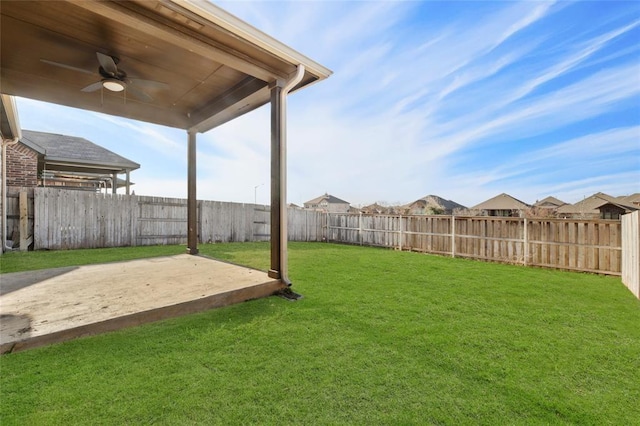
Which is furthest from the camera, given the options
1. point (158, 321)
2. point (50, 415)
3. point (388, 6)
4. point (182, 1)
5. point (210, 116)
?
point (388, 6)

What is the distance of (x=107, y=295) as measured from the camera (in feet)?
9.23

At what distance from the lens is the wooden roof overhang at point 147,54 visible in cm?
244

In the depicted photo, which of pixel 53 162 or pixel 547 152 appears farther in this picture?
pixel 547 152

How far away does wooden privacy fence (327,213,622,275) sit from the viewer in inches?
205

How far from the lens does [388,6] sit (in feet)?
18.1

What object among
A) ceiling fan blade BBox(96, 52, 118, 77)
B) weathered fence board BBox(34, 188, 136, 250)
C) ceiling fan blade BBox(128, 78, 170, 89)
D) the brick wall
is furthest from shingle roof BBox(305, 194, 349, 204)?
Answer: ceiling fan blade BBox(96, 52, 118, 77)

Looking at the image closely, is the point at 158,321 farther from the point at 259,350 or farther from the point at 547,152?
the point at 547,152

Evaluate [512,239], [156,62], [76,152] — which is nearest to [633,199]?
[512,239]

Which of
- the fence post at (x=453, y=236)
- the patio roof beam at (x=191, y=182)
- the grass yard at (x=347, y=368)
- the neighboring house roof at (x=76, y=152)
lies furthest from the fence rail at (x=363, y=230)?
the neighboring house roof at (x=76, y=152)

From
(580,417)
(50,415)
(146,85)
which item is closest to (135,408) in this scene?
(50,415)

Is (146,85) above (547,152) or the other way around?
the other way around

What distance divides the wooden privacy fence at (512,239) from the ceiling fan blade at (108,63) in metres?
7.75

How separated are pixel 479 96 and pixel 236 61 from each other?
1035 centimetres

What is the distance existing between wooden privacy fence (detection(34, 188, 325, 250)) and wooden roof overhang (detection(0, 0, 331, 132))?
11.2ft
